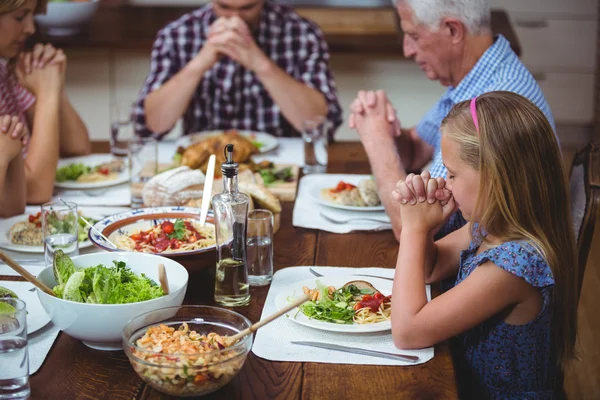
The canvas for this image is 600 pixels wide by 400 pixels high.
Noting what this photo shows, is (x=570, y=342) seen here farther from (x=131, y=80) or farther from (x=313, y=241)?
(x=131, y=80)

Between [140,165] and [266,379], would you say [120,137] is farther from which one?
[266,379]

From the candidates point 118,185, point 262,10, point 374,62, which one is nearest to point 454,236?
point 118,185

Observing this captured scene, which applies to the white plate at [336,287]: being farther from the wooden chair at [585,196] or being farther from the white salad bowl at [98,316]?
the wooden chair at [585,196]

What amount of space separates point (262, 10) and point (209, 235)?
1781mm

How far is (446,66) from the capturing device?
87.5 inches

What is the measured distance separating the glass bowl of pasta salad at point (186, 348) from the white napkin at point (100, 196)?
2.99 feet

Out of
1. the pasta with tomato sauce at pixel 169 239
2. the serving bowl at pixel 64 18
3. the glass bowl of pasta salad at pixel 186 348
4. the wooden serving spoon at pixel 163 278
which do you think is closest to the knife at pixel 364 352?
the glass bowl of pasta salad at pixel 186 348

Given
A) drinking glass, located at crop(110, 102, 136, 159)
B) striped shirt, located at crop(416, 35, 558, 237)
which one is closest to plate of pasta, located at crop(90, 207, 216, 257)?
striped shirt, located at crop(416, 35, 558, 237)

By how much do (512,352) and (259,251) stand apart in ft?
1.78

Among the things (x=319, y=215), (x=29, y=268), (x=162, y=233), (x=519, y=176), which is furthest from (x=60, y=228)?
(x=519, y=176)

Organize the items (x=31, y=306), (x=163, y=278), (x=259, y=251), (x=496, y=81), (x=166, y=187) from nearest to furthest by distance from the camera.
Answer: (x=163, y=278) → (x=31, y=306) → (x=259, y=251) → (x=166, y=187) → (x=496, y=81)

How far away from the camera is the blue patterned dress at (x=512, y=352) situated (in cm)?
137

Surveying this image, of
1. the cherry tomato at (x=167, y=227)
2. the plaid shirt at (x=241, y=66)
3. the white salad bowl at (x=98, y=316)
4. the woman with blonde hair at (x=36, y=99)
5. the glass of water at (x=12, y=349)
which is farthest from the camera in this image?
the plaid shirt at (x=241, y=66)

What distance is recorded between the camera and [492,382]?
1.45 metres
